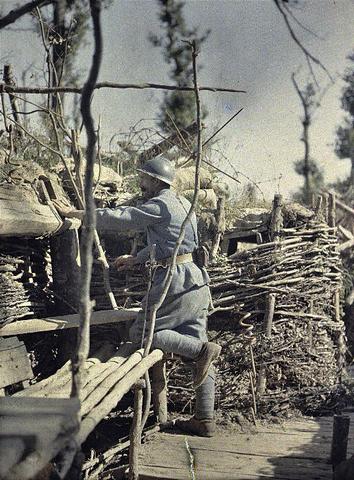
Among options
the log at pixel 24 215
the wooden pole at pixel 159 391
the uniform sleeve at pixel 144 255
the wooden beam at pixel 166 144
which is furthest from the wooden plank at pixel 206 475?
the wooden beam at pixel 166 144

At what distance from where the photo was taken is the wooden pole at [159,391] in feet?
18.1

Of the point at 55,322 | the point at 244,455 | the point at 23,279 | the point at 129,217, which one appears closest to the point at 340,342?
the point at 244,455

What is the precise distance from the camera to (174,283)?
4.98 m

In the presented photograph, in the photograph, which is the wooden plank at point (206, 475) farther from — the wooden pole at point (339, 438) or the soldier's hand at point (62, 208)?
the soldier's hand at point (62, 208)

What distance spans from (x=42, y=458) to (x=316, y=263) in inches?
189

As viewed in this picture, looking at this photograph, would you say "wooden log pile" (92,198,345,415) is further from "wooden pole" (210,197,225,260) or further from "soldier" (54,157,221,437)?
"soldier" (54,157,221,437)

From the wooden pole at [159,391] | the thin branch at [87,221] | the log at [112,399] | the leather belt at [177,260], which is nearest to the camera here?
the thin branch at [87,221]

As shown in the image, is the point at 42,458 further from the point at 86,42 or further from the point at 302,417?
the point at 86,42

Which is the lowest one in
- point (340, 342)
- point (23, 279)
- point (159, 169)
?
point (340, 342)

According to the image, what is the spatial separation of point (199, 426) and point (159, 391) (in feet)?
1.78

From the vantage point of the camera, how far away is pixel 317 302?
6559 millimetres

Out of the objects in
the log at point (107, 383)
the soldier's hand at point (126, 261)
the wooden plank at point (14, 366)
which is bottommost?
the wooden plank at point (14, 366)

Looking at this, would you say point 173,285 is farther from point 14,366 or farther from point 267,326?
point 267,326

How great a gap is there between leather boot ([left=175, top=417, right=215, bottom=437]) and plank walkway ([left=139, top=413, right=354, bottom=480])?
0.23 ft
